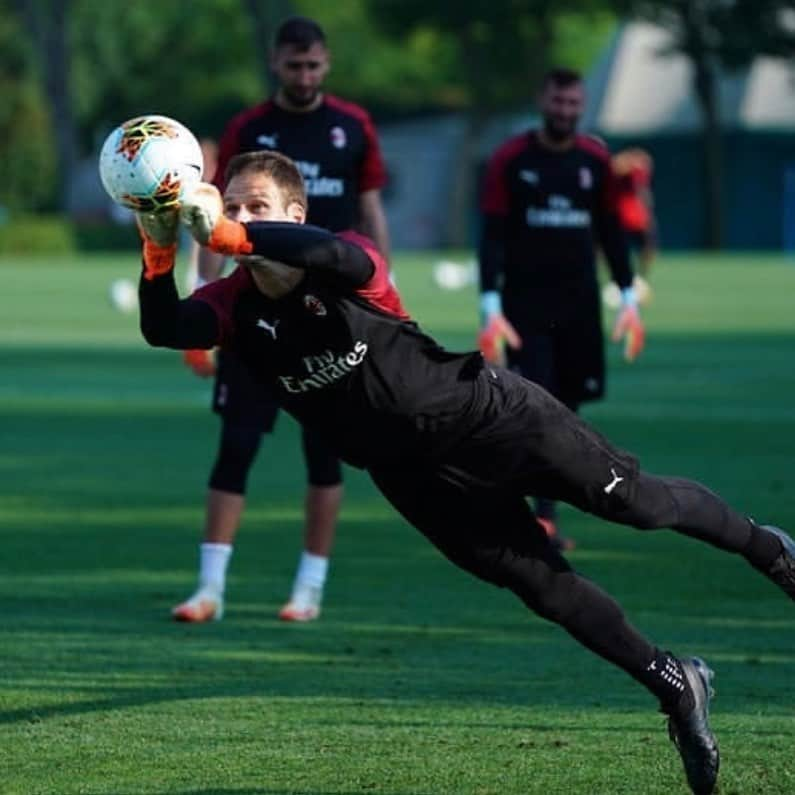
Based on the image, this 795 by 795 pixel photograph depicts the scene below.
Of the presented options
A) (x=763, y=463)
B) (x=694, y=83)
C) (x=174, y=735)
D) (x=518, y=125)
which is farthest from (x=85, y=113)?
(x=174, y=735)

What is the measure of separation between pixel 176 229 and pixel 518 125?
84.8 m

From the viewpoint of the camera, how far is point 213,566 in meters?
10.4

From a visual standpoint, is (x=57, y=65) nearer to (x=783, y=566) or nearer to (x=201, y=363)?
(x=201, y=363)

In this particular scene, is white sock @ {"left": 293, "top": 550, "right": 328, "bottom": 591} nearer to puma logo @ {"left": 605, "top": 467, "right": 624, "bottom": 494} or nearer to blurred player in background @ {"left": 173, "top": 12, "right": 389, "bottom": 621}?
blurred player in background @ {"left": 173, "top": 12, "right": 389, "bottom": 621}

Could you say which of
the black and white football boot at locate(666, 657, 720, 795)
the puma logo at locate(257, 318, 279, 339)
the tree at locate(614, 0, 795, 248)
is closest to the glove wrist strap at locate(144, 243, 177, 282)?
the puma logo at locate(257, 318, 279, 339)

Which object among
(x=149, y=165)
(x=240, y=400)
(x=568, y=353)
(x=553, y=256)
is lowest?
(x=568, y=353)

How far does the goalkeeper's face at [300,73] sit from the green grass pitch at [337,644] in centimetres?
205

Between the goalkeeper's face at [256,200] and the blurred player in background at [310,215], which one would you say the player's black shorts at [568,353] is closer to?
the blurred player in background at [310,215]

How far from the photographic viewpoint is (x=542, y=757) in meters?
7.48

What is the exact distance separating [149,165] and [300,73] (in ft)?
14.0

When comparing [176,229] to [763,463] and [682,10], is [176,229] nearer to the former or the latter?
[763,463]

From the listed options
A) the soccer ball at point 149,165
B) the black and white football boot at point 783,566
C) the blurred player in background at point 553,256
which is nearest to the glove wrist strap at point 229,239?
the soccer ball at point 149,165

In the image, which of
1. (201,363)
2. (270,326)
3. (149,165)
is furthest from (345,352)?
(201,363)

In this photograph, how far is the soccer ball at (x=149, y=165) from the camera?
6363 millimetres
